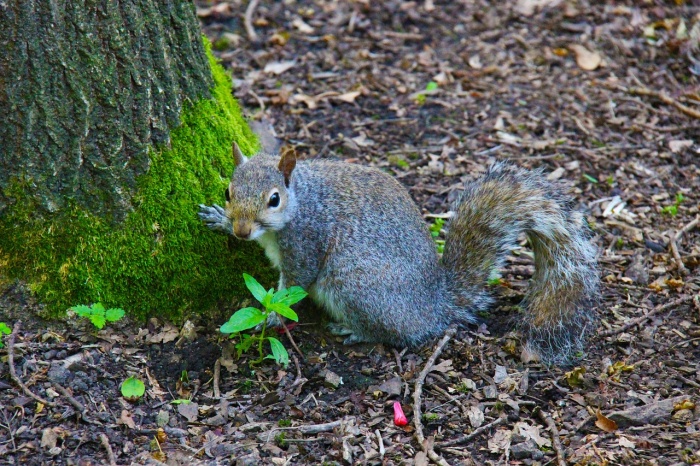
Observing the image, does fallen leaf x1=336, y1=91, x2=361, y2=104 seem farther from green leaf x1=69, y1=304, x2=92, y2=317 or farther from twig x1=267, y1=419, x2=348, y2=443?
twig x1=267, y1=419, x2=348, y2=443

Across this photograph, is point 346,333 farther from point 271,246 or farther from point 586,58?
point 586,58

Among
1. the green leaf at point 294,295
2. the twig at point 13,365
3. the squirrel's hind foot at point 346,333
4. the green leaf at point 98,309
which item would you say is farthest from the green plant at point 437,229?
the twig at point 13,365

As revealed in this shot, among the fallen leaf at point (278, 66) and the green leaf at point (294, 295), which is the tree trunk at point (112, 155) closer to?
the green leaf at point (294, 295)

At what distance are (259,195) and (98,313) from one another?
3.50 feet

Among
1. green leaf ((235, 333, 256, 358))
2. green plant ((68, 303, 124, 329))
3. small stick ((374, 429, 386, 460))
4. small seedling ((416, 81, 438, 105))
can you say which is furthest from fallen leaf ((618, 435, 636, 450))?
small seedling ((416, 81, 438, 105))

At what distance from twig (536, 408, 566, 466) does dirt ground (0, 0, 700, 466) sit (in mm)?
14

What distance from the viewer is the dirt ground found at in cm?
364

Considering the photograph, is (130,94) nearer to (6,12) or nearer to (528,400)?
(6,12)

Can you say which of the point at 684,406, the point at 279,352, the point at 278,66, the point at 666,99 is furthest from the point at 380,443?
the point at 666,99

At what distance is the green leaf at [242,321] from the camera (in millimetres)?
3896

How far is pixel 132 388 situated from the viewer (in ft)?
12.3

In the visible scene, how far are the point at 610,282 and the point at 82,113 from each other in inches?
136

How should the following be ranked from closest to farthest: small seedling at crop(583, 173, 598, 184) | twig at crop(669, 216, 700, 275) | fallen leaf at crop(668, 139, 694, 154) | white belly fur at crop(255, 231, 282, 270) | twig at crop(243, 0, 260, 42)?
white belly fur at crop(255, 231, 282, 270) < twig at crop(669, 216, 700, 275) < small seedling at crop(583, 173, 598, 184) < fallen leaf at crop(668, 139, 694, 154) < twig at crop(243, 0, 260, 42)

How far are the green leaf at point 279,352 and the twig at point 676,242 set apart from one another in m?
2.71
